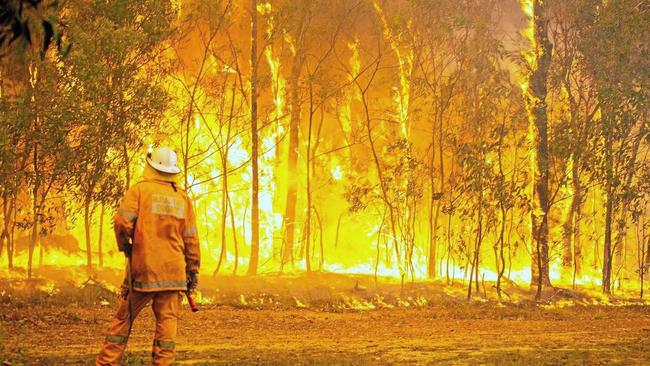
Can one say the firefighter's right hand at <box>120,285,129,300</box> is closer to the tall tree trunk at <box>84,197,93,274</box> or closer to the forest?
the forest

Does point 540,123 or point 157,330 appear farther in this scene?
point 540,123

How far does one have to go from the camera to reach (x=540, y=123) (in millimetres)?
27062

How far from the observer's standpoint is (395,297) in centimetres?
2430

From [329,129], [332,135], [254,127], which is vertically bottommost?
[254,127]

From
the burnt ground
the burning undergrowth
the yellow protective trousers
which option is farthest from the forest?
the yellow protective trousers

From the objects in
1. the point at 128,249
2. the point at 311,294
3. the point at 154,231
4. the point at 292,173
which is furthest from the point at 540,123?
the point at 128,249

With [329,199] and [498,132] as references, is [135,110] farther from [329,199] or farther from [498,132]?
[329,199]

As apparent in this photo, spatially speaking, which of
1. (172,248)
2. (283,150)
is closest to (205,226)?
(283,150)

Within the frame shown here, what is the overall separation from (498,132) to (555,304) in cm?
514

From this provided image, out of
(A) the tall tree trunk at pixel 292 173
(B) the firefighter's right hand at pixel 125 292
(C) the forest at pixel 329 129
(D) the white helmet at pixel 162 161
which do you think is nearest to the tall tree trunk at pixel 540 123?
(C) the forest at pixel 329 129

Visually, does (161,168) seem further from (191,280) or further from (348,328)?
(348,328)

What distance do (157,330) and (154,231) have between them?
3.04 feet

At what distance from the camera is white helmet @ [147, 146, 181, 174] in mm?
8695

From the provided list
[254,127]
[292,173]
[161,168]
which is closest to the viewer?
[161,168]
